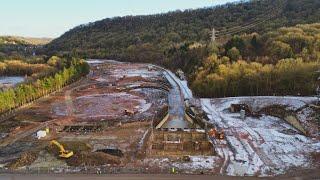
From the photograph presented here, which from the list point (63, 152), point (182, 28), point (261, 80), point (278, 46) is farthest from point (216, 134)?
point (182, 28)

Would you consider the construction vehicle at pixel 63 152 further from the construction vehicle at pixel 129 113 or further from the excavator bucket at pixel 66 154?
the construction vehicle at pixel 129 113

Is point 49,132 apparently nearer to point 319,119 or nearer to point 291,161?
point 291,161

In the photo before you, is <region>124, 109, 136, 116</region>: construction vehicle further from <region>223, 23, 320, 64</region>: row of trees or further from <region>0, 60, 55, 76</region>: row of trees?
<region>0, 60, 55, 76</region>: row of trees

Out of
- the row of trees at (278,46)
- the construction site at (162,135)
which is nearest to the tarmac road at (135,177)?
the construction site at (162,135)

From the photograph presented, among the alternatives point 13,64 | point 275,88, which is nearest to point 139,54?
point 13,64

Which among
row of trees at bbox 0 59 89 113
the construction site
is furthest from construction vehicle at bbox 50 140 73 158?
row of trees at bbox 0 59 89 113

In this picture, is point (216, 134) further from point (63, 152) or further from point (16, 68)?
point (16, 68)
